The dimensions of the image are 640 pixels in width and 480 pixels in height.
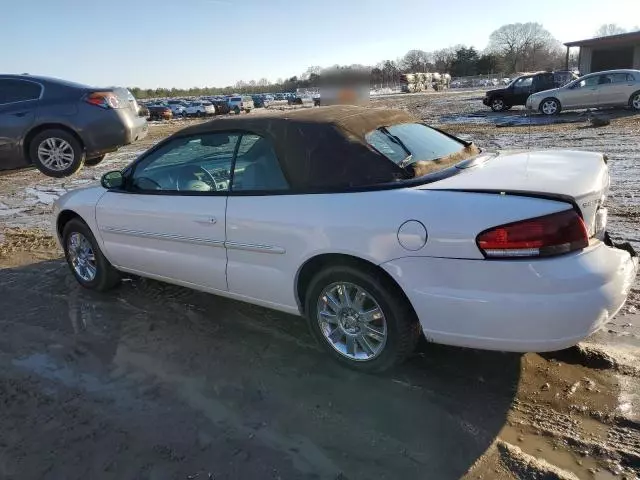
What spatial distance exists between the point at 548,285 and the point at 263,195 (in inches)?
71.4

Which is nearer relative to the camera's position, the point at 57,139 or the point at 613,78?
the point at 57,139

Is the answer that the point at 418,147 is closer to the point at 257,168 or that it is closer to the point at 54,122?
the point at 257,168

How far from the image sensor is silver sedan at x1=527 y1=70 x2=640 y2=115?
1883 cm

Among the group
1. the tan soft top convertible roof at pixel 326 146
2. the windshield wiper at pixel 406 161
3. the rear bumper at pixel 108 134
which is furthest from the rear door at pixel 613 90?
the windshield wiper at pixel 406 161

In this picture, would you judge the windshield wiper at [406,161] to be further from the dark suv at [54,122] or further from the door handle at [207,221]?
the dark suv at [54,122]

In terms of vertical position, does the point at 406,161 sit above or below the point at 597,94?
above

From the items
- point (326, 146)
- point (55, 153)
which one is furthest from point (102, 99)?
point (326, 146)

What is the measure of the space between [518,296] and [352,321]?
1040mm

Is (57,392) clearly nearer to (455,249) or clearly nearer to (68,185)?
(455,249)

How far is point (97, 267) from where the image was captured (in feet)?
16.1

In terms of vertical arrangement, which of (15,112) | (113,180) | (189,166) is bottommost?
(113,180)

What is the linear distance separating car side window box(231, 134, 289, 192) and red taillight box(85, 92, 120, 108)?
13.6ft

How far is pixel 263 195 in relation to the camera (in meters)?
3.47

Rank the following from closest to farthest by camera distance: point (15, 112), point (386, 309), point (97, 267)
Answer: point (386, 309)
point (97, 267)
point (15, 112)
